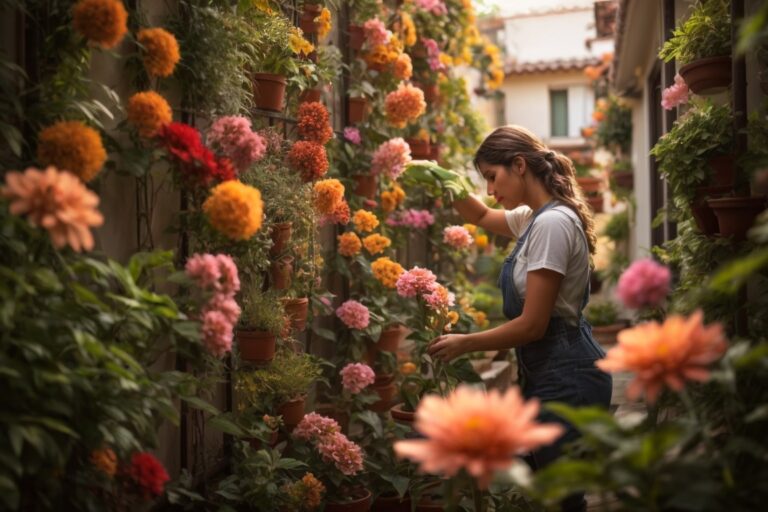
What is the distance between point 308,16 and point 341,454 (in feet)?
6.87

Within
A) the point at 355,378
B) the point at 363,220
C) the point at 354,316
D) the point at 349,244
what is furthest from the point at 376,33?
the point at 355,378

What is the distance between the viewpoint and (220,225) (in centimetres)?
230

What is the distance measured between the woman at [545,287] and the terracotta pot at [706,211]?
405 millimetres

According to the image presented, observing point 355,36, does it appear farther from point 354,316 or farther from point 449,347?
point 449,347

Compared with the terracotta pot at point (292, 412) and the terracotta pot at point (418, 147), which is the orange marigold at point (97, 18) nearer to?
the terracotta pot at point (292, 412)

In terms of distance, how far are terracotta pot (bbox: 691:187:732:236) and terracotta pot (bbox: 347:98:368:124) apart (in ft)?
7.01

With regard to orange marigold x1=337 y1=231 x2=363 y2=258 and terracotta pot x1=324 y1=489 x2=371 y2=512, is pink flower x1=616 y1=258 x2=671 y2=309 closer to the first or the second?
terracotta pot x1=324 y1=489 x2=371 y2=512

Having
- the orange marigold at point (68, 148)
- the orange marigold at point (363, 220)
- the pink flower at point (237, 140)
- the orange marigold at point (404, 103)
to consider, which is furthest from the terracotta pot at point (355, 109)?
the orange marigold at point (68, 148)

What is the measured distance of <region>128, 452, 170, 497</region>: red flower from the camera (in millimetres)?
2043

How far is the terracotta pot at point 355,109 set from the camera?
15.0 ft

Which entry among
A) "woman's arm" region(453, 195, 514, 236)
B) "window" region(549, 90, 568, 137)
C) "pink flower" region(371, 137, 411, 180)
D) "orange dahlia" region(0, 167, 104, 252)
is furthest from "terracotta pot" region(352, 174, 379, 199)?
"window" region(549, 90, 568, 137)

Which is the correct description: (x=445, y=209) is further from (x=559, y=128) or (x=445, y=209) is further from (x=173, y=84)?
(x=559, y=128)

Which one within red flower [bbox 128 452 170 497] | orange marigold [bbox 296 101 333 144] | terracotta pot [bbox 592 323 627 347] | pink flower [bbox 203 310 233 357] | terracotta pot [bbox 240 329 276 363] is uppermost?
orange marigold [bbox 296 101 333 144]

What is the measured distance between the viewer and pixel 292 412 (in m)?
3.52
